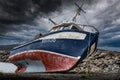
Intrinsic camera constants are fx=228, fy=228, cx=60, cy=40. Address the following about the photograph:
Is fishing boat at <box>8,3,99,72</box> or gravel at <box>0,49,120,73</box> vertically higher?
fishing boat at <box>8,3,99,72</box>

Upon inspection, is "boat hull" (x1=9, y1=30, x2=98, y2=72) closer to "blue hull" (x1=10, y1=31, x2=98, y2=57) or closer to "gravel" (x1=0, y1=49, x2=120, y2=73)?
"blue hull" (x1=10, y1=31, x2=98, y2=57)

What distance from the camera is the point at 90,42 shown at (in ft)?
55.9

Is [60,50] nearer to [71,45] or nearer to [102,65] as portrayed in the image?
[71,45]

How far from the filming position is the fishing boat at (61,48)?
54.4 feet

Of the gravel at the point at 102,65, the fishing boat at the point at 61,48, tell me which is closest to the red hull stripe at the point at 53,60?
the fishing boat at the point at 61,48

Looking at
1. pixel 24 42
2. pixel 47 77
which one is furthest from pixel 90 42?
pixel 47 77

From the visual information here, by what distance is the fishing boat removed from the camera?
16.6m

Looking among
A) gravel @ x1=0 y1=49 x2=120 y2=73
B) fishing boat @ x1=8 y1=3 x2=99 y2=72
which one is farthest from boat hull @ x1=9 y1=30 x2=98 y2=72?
gravel @ x1=0 y1=49 x2=120 y2=73

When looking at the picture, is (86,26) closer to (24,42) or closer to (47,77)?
(24,42)

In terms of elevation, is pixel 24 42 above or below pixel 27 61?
above

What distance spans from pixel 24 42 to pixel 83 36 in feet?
22.0

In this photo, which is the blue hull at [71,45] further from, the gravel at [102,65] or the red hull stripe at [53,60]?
the gravel at [102,65]

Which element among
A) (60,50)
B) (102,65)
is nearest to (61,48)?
(60,50)

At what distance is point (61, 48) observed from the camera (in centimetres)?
1702
